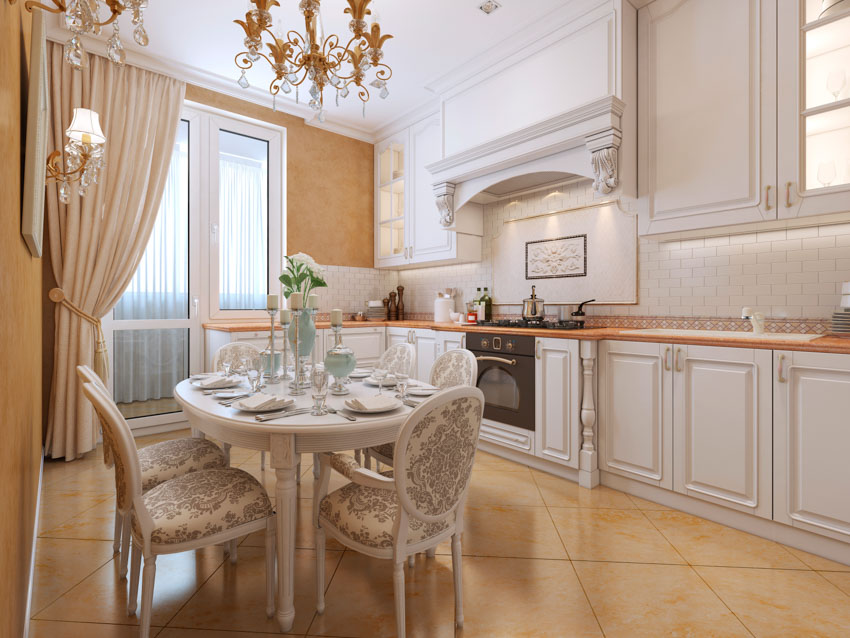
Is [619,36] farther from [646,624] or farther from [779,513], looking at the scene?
[646,624]

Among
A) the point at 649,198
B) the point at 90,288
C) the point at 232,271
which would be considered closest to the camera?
the point at 649,198

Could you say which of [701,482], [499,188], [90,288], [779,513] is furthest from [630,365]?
[90,288]

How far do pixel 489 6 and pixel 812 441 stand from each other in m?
3.05

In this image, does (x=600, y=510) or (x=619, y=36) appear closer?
(x=600, y=510)

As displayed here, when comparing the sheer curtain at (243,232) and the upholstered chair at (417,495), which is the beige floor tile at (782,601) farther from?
the sheer curtain at (243,232)

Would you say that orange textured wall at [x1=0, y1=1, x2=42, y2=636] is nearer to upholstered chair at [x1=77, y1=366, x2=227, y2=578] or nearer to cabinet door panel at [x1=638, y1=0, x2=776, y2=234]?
upholstered chair at [x1=77, y1=366, x2=227, y2=578]

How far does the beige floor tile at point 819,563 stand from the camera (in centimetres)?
189

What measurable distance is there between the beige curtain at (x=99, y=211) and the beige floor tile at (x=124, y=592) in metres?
1.83

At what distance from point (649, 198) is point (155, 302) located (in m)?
3.86

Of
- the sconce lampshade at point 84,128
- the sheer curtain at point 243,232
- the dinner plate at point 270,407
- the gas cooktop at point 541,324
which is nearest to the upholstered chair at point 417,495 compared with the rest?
the dinner plate at point 270,407

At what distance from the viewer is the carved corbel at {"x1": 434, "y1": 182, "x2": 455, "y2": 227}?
390 centimetres

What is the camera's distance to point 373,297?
5.12 metres

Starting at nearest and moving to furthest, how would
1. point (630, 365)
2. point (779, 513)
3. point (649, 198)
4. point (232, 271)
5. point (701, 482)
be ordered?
1. point (779, 513)
2. point (701, 482)
3. point (630, 365)
4. point (649, 198)
5. point (232, 271)

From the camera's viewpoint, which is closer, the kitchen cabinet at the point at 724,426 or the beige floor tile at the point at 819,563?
the beige floor tile at the point at 819,563
